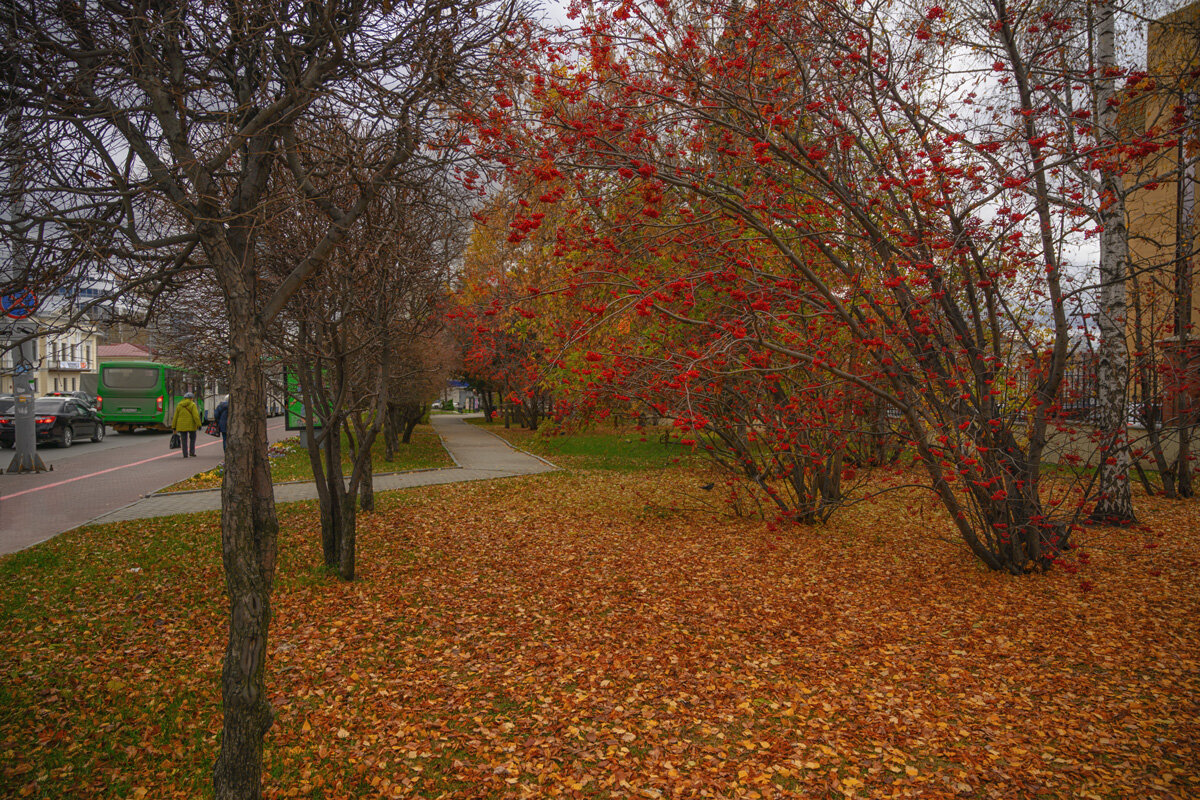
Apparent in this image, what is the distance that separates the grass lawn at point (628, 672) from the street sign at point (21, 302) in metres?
2.37

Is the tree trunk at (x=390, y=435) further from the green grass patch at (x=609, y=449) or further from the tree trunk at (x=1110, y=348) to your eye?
the tree trunk at (x=1110, y=348)

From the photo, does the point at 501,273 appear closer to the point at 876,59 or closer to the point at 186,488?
the point at 186,488

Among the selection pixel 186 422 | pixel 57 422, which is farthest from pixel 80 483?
pixel 57 422

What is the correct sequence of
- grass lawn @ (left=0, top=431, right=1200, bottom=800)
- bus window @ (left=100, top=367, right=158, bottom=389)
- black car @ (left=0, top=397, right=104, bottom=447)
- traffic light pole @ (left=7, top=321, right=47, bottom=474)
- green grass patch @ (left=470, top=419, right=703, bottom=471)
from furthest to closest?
bus window @ (left=100, top=367, right=158, bottom=389)
black car @ (left=0, top=397, right=104, bottom=447)
green grass patch @ (left=470, top=419, right=703, bottom=471)
traffic light pole @ (left=7, top=321, right=47, bottom=474)
grass lawn @ (left=0, top=431, right=1200, bottom=800)

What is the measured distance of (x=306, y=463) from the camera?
16.5m

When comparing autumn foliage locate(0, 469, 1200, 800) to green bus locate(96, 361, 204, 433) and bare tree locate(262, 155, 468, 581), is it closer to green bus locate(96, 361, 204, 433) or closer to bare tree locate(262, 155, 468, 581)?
bare tree locate(262, 155, 468, 581)

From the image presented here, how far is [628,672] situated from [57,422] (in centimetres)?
2193

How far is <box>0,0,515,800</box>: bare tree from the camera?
2.93 m

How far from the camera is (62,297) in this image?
Result: 4.60m

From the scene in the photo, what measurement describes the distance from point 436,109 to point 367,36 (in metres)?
0.71

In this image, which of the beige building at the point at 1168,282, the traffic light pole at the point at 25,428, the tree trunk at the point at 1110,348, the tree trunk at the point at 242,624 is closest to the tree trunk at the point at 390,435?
the traffic light pole at the point at 25,428

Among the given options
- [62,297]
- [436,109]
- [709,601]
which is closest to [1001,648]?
[709,601]

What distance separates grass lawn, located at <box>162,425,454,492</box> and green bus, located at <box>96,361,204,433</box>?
7.85 metres

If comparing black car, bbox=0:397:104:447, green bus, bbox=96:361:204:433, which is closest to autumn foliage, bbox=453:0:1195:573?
black car, bbox=0:397:104:447
